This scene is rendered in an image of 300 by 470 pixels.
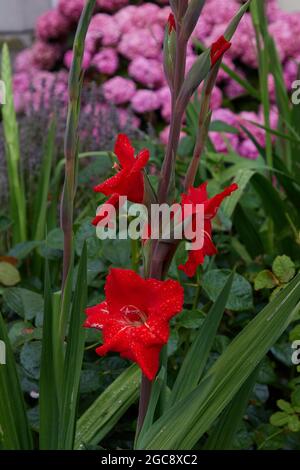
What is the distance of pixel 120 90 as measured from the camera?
362 cm

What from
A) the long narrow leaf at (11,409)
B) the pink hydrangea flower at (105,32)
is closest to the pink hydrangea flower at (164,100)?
the pink hydrangea flower at (105,32)

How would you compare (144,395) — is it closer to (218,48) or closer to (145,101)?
(218,48)

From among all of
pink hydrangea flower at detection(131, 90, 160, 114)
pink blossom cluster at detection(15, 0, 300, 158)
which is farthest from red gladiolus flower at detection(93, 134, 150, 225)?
pink hydrangea flower at detection(131, 90, 160, 114)

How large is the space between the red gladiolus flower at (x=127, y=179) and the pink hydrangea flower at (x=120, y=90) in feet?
8.82

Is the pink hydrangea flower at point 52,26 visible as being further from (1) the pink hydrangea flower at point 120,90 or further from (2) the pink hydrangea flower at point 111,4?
(1) the pink hydrangea flower at point 120,90

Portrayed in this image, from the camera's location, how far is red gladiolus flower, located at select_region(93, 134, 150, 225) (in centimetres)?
94

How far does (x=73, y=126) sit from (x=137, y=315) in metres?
0.23

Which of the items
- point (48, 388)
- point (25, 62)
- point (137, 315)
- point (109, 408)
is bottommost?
point (109, 408)

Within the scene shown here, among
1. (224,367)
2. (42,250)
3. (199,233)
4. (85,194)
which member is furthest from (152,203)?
(85,194)

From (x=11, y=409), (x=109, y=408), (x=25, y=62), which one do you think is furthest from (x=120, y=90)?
(x=11, y=409)

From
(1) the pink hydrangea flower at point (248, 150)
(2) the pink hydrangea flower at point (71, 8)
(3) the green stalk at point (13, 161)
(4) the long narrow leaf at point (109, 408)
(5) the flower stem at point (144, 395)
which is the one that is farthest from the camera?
(2) the pink hydrangea flower at point (71, 8)

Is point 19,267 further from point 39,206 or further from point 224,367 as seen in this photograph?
point 224,367

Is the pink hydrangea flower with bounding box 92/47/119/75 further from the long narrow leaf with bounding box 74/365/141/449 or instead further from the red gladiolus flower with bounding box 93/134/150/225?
the red gladiolus flower with bounding box 93/134/150/225

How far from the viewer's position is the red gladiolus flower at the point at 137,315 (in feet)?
2.92
